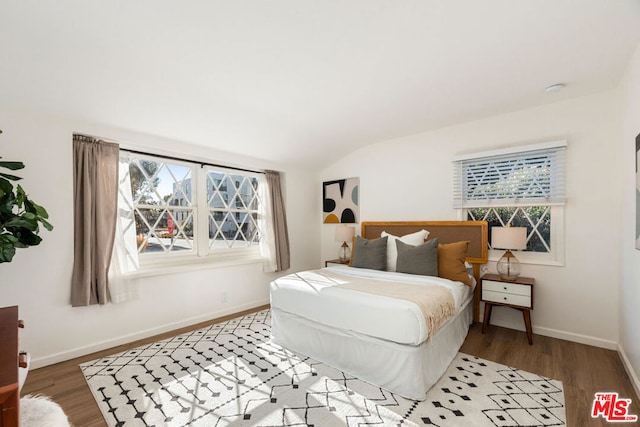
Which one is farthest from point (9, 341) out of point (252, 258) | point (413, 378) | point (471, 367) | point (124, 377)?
point (252, 258)

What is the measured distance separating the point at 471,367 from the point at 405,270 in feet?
3.49

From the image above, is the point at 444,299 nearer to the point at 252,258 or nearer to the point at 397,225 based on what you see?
the point at 397,225

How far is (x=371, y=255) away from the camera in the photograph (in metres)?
3.54

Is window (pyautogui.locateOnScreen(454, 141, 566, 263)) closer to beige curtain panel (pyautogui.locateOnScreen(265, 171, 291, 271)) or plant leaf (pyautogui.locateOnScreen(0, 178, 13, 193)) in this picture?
beige curtain panel (pyautogui.locateOnScreen(265, 171, 291, 271))

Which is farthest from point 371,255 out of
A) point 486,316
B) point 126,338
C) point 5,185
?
point 5,185

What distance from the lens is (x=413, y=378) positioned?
2055 mm

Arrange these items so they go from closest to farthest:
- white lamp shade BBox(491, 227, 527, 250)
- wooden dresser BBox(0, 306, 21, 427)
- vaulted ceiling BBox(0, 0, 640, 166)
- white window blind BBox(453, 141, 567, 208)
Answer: wooden dresser BBox(0, 306, 21, 427)
vaulted ceiling BBox(0, 0, 640, 166)
white lamp shade BBox(491, 227, 527, 250)
white window blind BBox(453, 141, 567, 208)

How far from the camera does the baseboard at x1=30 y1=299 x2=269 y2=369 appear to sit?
261 cm

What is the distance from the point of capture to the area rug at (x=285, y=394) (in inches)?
73.2

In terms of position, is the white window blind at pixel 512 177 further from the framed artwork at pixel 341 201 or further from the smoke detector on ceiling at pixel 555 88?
the framed artwork at pixel 341 201

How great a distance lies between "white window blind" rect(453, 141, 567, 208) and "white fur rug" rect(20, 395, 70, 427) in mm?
3861

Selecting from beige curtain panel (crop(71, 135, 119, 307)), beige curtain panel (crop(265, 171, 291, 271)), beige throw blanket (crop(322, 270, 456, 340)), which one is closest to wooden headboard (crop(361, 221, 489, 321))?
beige throw blanket (crop(322, 270, 456, 340))

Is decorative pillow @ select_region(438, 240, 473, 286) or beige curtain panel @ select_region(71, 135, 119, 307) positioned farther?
decorative pillow @ select_region(438, 240, 473, 286)

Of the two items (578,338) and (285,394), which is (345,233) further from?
(578,338)
